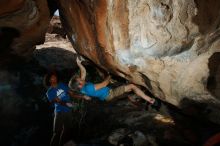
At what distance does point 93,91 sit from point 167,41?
2360 mm

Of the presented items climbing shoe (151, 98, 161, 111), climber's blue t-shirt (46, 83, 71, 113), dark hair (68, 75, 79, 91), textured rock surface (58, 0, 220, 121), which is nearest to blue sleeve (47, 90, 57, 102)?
climber's blue t-shirt (46, 83, 71, 113)

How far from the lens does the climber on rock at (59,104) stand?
736cm

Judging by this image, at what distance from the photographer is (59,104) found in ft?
24.4

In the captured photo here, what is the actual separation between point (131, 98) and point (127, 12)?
3175 mm

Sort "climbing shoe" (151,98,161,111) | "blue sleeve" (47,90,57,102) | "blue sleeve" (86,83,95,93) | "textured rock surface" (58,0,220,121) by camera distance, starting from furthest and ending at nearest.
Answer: "climbing shoe" (151,98,161,111) → "blue sleeve" (86,83,95,93) → "blue sleeve" (47,90,57,102) → "textured rock surface" (58,0,220,121)

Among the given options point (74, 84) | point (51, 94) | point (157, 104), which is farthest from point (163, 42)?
point (51, 94)

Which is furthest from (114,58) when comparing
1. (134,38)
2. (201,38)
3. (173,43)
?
(201,38)

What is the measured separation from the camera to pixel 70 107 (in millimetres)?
7613

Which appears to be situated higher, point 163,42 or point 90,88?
point 163,42

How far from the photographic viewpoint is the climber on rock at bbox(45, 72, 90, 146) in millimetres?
7363

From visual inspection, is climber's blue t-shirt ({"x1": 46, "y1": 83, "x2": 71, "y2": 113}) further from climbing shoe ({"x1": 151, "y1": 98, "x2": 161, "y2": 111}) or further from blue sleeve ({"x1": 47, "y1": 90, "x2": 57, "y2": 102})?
climbing shoe ({"x1": 151, "y1": 98, "x2": 161, "y2": 111})

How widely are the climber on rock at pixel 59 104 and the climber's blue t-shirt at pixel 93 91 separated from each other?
13 cm

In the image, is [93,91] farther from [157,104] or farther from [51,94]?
[157,104]

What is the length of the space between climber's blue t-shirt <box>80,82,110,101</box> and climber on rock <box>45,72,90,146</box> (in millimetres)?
132
